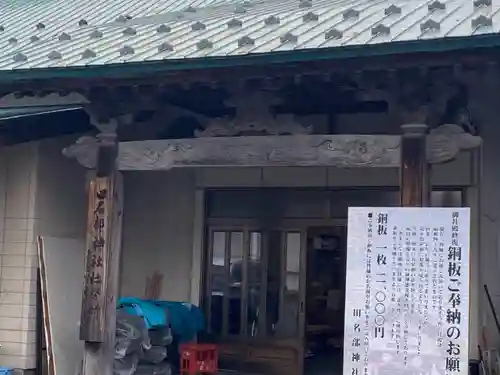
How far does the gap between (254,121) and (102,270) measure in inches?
78.0

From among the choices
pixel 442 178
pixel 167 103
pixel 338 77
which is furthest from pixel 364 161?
pixel 442 178

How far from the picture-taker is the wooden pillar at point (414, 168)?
6688 mm

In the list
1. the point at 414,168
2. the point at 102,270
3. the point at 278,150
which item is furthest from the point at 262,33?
the point at 102,270

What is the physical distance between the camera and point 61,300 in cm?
977

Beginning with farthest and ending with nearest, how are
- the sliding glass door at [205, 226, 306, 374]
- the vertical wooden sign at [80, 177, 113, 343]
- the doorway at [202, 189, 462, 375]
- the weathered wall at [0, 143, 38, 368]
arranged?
1. the sliding glass door at [205, 226, 306, 374]
2. the doorway at [202, 189, 462, 375]
3. the weathered wall at [0, 143, 38, 368]
4. the vertical wooden sign at [80, 177, 113, 343]

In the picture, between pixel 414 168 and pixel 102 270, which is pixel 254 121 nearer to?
pixel 414 168

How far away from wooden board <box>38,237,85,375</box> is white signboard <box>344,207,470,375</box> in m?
4.14

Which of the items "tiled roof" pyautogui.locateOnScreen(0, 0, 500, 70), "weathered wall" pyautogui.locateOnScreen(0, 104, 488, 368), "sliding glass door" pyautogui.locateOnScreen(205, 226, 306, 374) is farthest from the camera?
"sliding glass door" pyautogui.locateOnScreen(205, 226, 306, 374)

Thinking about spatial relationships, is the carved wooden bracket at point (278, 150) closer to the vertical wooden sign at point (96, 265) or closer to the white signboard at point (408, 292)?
the vertical wooden sign at point (96, 265)

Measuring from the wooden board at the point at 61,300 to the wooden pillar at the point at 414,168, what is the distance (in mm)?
4651

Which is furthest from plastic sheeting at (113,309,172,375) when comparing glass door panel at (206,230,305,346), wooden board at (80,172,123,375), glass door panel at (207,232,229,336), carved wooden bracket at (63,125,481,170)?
carved wooden bracket at (63,125,481,170)

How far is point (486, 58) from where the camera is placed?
598 centimetres

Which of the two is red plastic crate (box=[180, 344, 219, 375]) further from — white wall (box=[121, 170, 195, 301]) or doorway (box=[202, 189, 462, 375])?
white wall (box=[121, 170, 195, 301])

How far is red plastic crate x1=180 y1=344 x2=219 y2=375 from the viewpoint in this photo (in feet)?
32.0
